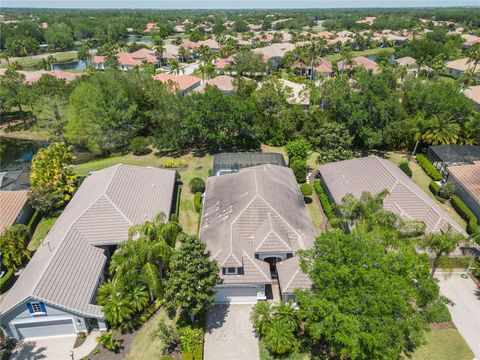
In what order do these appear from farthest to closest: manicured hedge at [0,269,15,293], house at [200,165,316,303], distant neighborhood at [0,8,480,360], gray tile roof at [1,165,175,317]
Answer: manicured hedge at [0,269,15,293], house at [200,165,316,303], gray tile roof at [1,165,175,317], distant neighborhood at [0,8,480,360]

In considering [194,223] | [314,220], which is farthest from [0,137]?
[314,220]

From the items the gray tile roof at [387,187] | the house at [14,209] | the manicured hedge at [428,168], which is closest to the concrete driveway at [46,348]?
the house at [14,209]

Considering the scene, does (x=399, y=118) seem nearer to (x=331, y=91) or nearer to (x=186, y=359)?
(x=331, y=91)

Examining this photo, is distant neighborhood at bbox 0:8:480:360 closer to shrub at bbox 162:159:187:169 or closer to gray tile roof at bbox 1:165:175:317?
gray tile roof at bbox 1:165:175:317

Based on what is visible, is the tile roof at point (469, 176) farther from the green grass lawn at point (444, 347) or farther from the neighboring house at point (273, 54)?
the neighboring house at point (273, 54)

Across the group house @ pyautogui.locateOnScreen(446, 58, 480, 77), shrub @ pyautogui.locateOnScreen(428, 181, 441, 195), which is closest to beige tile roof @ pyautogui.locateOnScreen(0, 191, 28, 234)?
shrub @ pyautogui.locateOnScreen(428, 181, 441, 195)

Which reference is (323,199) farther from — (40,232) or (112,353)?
(40,232)
